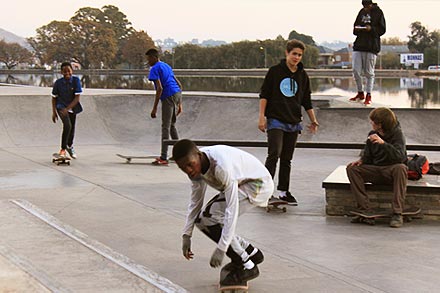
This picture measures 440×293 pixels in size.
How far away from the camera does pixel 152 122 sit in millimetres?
15688

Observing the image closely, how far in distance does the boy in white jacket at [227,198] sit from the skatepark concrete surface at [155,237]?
23 cm

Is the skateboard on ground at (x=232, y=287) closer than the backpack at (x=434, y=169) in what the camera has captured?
Yes

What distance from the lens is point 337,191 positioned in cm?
709

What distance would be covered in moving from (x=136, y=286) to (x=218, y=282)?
23.8 inches

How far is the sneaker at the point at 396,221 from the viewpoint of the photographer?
21.8 ft

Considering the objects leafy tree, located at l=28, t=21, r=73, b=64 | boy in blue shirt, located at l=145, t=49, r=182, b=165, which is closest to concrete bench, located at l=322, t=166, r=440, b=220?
boy in blue shirt, located at l=145, t=49, r=182, b=165

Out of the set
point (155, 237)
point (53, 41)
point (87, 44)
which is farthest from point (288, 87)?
point (53, 41)

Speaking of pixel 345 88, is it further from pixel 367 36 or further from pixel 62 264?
pixel 62 264

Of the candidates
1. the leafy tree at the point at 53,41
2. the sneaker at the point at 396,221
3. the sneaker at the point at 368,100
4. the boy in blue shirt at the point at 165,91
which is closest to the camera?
the sneaker at the point at 396,221

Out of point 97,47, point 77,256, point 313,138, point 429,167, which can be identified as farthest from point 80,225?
point 97,47

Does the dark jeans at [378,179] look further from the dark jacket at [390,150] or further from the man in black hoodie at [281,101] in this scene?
the man in black hoodie at [281,101]

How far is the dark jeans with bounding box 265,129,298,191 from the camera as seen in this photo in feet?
24.1

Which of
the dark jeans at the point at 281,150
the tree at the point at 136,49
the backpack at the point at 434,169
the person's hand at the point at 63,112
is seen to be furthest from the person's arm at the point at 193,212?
the tree at the point at 136,49

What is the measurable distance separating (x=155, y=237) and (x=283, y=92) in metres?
2.07
